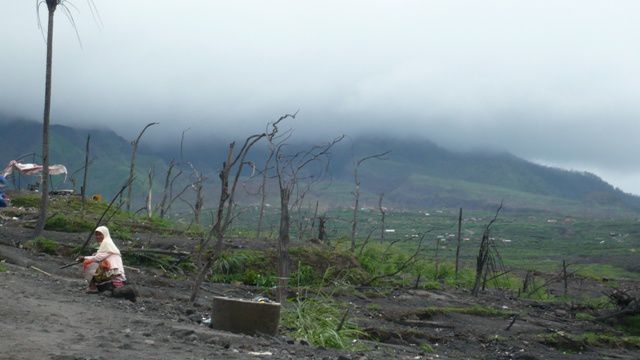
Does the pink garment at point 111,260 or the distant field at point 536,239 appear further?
the distant field at point 536,239

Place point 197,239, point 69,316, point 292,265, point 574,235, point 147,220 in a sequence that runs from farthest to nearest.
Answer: point 574,235 → point 147,220 → point 197,239 → point 292,265 → point 69,316

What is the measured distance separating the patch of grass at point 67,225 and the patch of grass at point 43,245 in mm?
3882

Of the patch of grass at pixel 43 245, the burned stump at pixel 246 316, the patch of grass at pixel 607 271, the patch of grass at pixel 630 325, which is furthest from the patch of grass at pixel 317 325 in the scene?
the patch of grass at pixel 607 271

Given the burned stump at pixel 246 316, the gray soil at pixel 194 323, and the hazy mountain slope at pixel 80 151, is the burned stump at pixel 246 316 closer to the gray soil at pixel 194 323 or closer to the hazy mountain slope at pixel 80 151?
the gray soil at pixel 194 323

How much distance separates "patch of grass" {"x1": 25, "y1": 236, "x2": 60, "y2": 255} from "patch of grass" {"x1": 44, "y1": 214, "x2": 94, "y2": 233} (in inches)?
153

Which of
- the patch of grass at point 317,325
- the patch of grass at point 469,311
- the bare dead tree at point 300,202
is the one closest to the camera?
the patch of grass at point 317,325

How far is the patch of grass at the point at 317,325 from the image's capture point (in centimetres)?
1329

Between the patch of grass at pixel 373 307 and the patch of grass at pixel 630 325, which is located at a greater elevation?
the patch of grass at pixel 373 307

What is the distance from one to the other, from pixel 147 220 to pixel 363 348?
58.0 ft

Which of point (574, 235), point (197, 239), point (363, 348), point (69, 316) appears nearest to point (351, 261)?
point (197, 239)

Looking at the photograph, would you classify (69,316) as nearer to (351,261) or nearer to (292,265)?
(292,265)

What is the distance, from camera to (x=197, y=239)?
25.4m

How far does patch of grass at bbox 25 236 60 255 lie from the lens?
69.8 ft

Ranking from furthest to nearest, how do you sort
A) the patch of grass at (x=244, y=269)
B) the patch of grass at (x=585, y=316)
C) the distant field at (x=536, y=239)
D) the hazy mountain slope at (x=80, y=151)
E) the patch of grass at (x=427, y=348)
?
the hazy mountain slope at (x=80, y=151) < the distant field at (x=536, y=239) < the patch of grass at (x=585, y=316) < the patch of grass at (x=244, y=269) < the patch of grass at (x=427, y=348)
